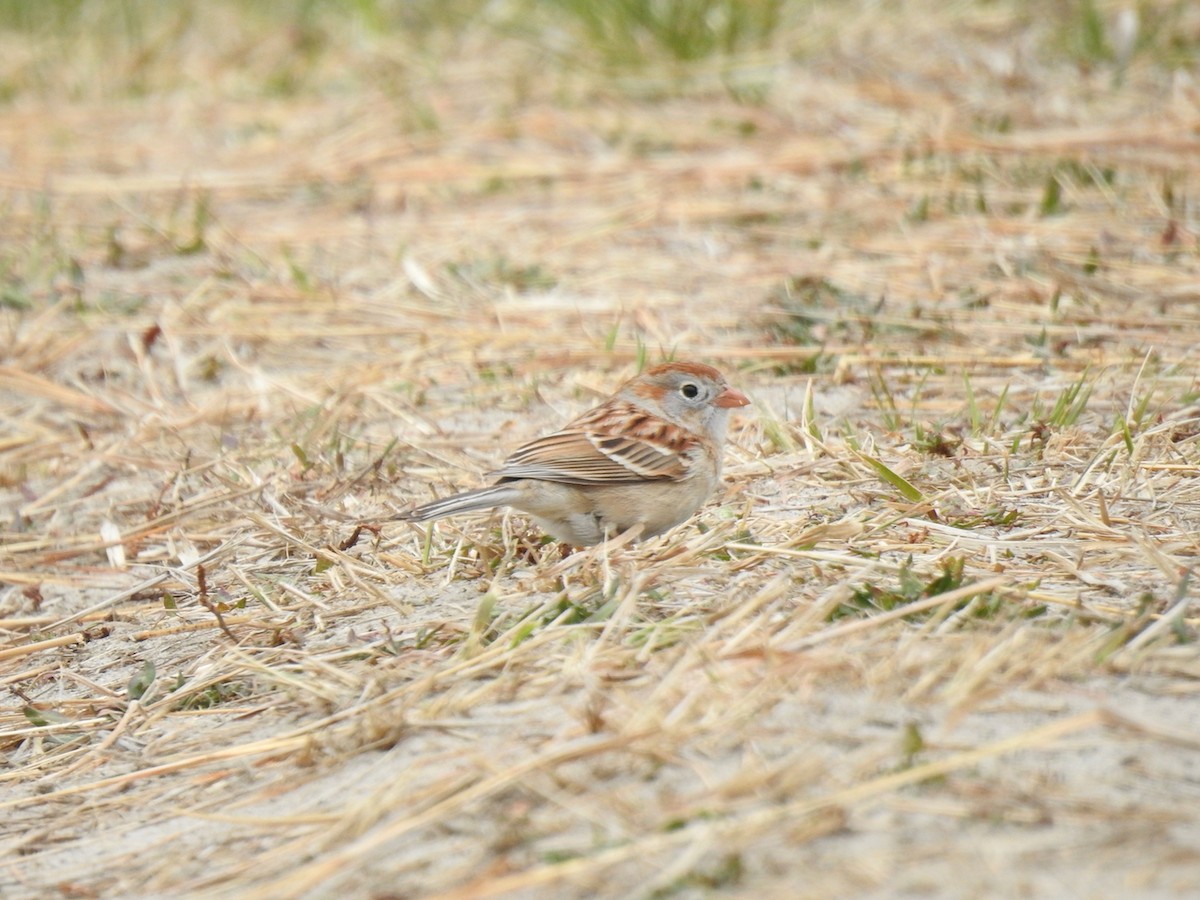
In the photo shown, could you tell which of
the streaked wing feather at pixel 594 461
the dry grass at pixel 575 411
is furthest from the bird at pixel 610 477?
the dry grass at pixel 575 411

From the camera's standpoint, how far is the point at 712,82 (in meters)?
8.94

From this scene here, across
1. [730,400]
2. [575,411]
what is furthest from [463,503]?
[575,411]

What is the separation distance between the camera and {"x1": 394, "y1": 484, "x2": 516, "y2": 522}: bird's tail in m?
4.05

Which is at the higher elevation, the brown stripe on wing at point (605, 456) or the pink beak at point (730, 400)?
the pink beak at point (730, 400)

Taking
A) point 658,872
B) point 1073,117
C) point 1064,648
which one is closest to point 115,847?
point 658,872

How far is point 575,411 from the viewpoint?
5.63 metres

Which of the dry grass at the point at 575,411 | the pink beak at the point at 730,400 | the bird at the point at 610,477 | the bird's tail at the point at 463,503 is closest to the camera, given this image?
the dry grass at the point at 575,411

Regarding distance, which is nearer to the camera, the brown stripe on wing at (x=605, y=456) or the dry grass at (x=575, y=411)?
the dry grass at (x=575, y=411)

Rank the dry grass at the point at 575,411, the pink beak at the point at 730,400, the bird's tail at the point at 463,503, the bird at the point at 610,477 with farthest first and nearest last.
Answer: the pink beak at the point at 730,400 → the bird at the point at 610,477 → the bird's tail at the point at 463,503 → the dry grass at the point at 575,411

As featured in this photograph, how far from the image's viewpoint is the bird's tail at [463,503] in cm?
405

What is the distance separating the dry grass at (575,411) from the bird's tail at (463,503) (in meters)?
0.23

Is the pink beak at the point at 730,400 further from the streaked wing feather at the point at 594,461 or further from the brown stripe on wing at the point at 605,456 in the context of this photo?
the streaked wing feather at the point at 594,461

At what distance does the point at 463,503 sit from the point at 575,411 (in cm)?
157

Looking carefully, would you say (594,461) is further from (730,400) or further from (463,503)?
(730,400)
